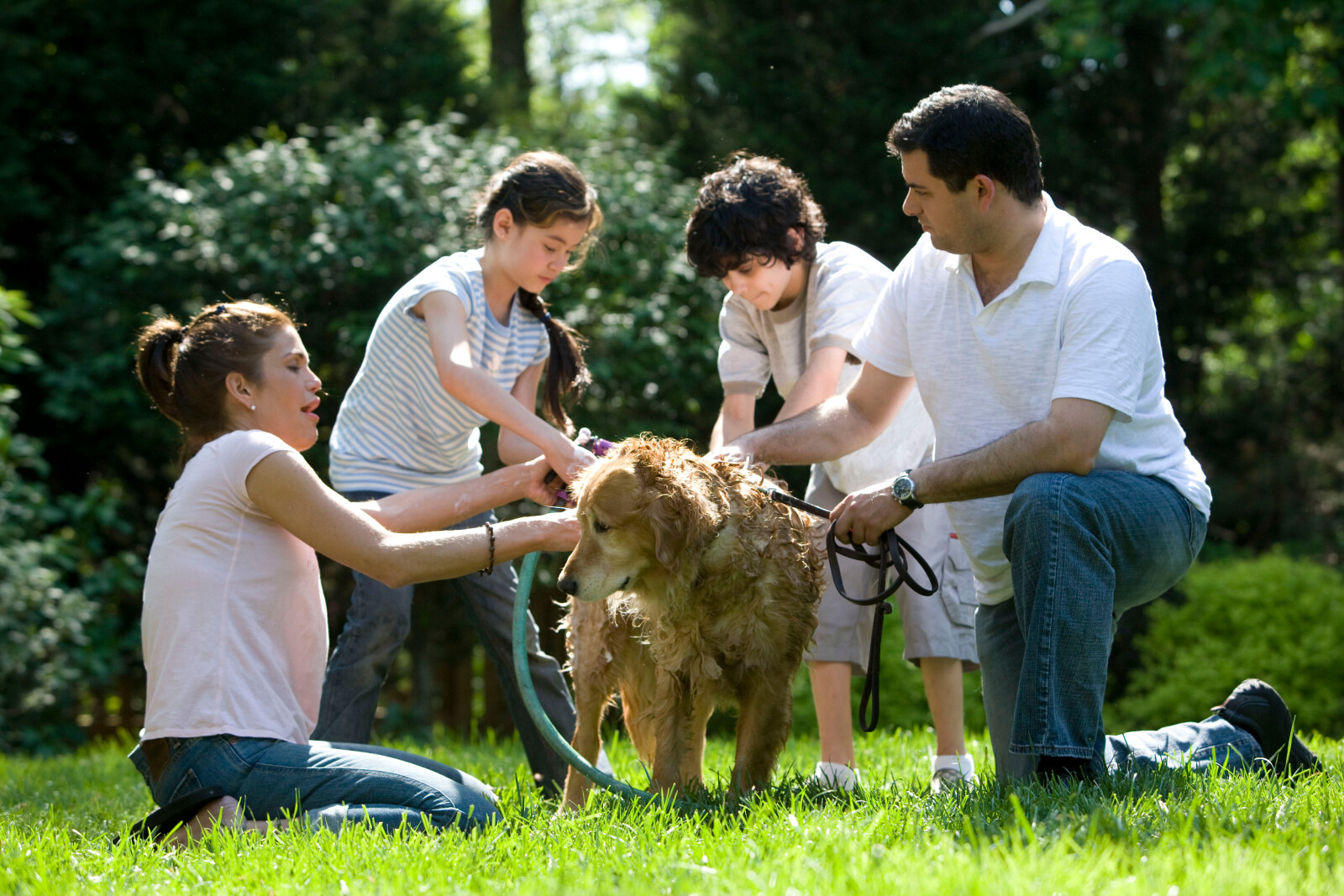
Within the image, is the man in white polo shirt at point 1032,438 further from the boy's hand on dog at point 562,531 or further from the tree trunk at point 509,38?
the tree trunk at point 509,38

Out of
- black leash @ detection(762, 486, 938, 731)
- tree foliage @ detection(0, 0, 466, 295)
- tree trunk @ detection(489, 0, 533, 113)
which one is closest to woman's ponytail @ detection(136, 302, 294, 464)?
black leash @ detection(762, 486, 938, 731)

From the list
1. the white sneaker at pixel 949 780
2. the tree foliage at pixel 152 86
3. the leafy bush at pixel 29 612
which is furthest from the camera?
the tree foliage at pixel 152 86

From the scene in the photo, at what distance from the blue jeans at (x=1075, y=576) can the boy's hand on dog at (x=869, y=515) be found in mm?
350

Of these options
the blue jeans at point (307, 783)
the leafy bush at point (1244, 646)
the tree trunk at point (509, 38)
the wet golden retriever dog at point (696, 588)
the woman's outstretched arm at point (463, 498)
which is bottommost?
the leafy bush at point (1244, 646)

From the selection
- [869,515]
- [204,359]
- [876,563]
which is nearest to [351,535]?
[204,359]

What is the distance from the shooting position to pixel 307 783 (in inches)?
136

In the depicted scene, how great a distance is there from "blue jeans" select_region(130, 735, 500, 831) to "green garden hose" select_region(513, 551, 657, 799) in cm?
33

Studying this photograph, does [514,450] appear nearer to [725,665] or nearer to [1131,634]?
[725,665]

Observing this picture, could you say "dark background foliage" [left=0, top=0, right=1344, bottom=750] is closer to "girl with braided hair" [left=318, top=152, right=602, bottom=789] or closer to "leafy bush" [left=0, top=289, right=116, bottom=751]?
"leafy bush" [left=0, top=289, right=116, bottom=751]

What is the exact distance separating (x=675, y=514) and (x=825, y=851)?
116cm

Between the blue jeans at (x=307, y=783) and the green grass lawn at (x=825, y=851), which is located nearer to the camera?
the green grass lawn at (x=825, y=851)

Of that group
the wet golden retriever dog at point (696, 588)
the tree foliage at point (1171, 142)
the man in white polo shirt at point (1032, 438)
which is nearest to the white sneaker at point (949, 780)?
the man in white polo shirt at point (1032, 438)

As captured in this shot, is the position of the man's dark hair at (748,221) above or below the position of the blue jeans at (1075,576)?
above

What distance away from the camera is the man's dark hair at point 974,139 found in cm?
366
